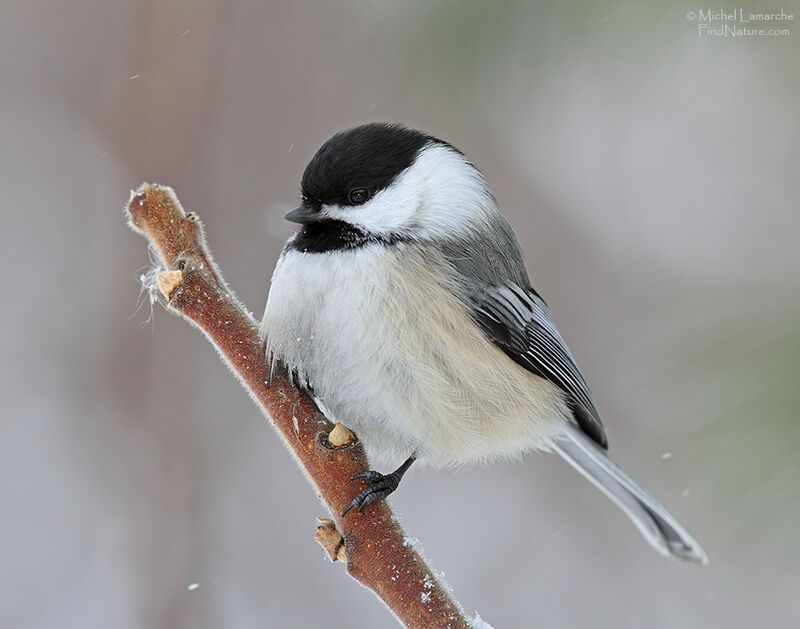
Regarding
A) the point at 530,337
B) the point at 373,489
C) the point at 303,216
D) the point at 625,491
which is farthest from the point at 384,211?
the point at 625,491

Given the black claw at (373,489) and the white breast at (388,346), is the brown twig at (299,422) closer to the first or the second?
the black claw at (373,489)

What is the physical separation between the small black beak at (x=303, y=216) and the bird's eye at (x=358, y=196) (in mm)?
74

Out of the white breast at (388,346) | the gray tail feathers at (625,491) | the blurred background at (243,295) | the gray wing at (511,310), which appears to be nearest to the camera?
the white breast at (388,346)

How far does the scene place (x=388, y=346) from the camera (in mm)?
1563

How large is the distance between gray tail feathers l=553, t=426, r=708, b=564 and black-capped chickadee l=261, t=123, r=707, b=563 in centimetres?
2

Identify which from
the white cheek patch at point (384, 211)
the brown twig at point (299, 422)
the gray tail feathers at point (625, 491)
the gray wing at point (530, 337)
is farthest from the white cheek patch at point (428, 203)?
the gray tail feathers at point (625, 491)

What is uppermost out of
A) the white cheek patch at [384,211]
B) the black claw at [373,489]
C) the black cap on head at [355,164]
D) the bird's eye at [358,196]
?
the black cap on head at [355,164]

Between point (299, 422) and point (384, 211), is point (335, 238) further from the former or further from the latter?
point (299, 422)

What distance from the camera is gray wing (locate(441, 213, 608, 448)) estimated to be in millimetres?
1753

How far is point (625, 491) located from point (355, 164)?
1063mm

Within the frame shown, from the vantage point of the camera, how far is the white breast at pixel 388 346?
1.57 m

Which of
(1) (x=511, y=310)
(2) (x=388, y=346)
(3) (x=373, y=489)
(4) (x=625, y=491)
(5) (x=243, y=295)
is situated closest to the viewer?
(3) (x=373, y=489)

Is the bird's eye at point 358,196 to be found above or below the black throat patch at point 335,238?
above

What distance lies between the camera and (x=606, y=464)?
6.64ft
